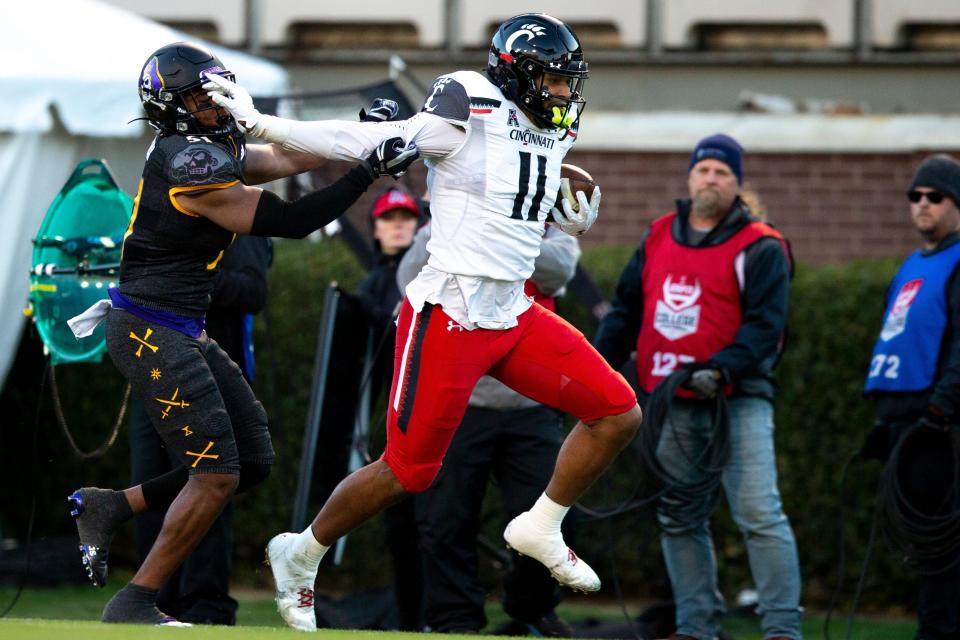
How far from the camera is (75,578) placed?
954cm

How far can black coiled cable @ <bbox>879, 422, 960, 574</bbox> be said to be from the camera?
24.1 feet

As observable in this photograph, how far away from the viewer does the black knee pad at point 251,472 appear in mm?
6512

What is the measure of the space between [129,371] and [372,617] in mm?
2494

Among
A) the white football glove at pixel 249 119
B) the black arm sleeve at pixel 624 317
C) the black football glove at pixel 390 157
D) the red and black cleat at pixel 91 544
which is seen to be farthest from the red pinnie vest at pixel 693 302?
the red and black cleat at pixel 91 544

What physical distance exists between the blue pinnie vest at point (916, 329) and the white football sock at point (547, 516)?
6.74ft

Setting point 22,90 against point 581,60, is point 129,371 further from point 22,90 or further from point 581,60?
point 22,90

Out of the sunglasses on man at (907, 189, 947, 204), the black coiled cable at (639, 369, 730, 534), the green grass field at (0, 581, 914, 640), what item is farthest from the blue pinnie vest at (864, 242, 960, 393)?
the green grass field at (0, 581, 914, 640)

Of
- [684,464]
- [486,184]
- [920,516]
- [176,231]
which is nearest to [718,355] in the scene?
[684,464]

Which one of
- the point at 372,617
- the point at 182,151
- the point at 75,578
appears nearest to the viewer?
the point at 182,151

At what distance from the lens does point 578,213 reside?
6547 millimetres

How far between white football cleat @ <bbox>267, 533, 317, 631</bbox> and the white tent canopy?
2910 millimetres

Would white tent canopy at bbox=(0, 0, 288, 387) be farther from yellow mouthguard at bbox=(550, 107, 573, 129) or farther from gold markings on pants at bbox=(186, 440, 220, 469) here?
yellow mouthguard at bbox=(550, 107, 573, 129)

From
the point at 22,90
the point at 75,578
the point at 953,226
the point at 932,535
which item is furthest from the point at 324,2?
the point at 932,535

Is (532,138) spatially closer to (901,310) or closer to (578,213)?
(578,213)
